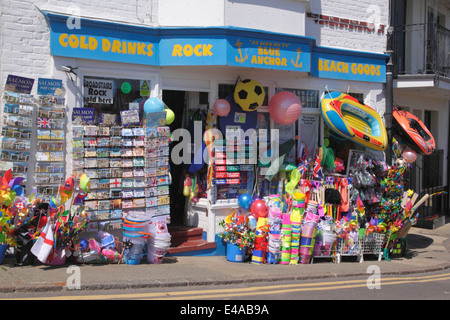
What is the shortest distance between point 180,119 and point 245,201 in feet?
7.22

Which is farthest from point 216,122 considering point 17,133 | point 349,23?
point 349,23

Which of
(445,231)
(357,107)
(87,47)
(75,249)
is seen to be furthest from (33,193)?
(445,231)

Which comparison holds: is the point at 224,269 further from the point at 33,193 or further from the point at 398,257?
the point at 398,257

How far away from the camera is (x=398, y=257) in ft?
35.1

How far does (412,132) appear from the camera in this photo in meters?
11.9

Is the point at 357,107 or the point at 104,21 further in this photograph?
the point at 357,107

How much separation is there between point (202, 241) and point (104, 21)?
4305 mm

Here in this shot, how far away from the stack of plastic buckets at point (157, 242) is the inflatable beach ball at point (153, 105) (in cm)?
191

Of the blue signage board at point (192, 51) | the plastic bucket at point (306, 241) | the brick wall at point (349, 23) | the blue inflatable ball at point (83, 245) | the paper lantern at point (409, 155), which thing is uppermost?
the brick wall at point (349, 23)

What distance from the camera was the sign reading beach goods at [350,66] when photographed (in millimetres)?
11102

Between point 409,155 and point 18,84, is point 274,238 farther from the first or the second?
point 18,84

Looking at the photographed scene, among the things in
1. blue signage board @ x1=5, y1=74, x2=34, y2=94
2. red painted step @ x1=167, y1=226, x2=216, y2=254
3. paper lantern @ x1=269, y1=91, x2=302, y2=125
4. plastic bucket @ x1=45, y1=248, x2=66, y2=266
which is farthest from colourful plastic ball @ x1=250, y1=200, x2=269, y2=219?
blue signage board @ x1=5, y1=74, x2=34, y2=94

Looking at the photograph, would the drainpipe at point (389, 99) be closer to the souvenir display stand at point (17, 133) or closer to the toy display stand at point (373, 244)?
the toy display stand at point (373, 244)

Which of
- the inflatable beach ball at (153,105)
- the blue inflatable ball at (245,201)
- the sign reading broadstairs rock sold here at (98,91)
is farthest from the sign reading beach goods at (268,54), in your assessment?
the blue inflatable ball at (245,201)
